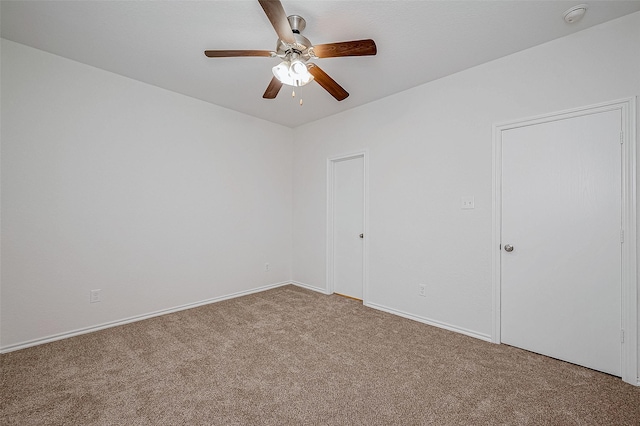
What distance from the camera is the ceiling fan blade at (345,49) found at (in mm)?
1830

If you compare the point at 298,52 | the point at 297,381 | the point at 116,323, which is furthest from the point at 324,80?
the point at 116,323

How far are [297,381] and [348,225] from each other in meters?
2.29

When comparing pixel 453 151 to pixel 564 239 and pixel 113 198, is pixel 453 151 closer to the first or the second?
pixel 564 239

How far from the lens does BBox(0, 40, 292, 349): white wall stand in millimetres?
2387

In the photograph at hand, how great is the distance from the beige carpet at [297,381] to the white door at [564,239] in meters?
0.23

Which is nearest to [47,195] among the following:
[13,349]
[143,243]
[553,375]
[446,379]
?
[143,243]

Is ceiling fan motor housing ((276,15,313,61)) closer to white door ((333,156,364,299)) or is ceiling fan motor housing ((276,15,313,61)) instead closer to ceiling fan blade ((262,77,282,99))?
ceiling fan blade ((262,77,282,99))

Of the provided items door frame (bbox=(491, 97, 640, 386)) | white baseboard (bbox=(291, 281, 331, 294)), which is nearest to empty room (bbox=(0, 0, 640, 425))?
door frame (bbox=(491, 97, 640, 386))

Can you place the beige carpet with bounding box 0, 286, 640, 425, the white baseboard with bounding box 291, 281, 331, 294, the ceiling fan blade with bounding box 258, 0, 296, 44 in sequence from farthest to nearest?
the white baseboard with bounding box 291, 281, 331, 294
the beige carpet with bounding box 0, 286, 640, 425
the ceiling fan blade with bounding box 258, 0, 296, 44

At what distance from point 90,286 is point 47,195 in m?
0.96

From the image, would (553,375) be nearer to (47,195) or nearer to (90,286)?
(90,286)

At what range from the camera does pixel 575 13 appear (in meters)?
1.91

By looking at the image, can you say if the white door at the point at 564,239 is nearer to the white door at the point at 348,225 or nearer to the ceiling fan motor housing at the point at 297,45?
the white door at the point at 348,225

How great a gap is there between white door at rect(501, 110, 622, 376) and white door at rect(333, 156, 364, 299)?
5.57ft
